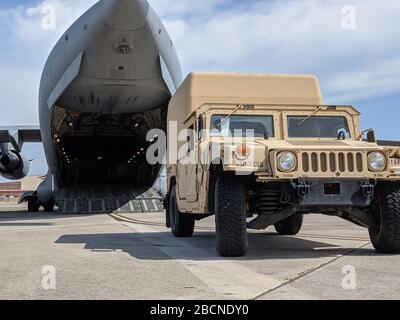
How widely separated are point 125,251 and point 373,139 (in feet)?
13.4

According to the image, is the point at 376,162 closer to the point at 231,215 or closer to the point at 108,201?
the point at 231,215

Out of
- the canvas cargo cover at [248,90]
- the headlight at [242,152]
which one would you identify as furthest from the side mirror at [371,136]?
the headlight at [242,152]

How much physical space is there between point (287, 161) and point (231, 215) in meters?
0.97

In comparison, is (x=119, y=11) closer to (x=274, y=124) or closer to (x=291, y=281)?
(x=274, y=124)

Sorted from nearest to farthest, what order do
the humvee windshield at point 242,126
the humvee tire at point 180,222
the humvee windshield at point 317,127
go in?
1. the humvee windshield at point 242,126
2. the humvee windshield at point 317,127
3. the humvee tire at point 180,222

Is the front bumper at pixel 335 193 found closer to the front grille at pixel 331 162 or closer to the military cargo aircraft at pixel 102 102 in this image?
the front grille at pixel 331 162

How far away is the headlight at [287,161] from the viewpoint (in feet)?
19.9

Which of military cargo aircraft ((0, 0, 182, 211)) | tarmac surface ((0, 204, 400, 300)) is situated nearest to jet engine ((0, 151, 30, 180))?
military cargo aircraft ((0, 0, 182, 211))

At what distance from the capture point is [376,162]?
20.4ft

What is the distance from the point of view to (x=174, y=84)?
20.2 meters

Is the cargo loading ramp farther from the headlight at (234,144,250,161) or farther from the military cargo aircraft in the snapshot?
the headlight at (234,144,250,161)

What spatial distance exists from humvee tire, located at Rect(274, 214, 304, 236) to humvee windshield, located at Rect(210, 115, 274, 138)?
2.89 meters

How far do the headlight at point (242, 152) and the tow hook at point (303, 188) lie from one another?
0.74 m
